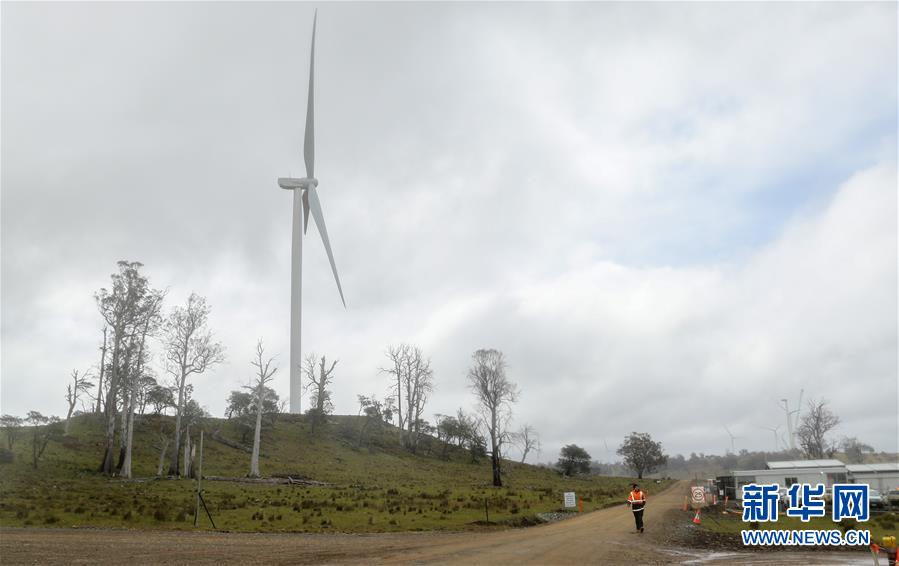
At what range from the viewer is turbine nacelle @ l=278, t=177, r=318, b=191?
172ft

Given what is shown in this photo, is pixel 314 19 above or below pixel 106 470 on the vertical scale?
above

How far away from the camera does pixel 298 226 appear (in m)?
50.6

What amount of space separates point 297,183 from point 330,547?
129 ft

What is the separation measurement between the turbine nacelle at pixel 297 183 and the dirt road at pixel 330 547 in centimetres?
3509

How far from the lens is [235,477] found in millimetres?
43312

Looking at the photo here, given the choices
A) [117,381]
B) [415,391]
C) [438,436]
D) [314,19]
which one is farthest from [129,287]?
[438,436]

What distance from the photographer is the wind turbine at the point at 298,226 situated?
151 ft

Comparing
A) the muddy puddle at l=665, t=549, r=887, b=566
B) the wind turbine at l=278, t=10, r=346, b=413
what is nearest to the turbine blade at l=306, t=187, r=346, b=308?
the wind turbine at l=278, t=10, r=346, b=413

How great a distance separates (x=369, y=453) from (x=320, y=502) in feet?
134

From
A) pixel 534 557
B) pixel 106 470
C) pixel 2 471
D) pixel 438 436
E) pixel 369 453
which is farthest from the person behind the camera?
pixel 438 436

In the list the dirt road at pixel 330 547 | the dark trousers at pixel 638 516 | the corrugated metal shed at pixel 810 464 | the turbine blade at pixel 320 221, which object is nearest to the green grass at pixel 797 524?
the dark trousers at pixel 638 516

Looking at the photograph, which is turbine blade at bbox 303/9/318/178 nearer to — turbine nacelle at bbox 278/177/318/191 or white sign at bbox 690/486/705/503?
turbine nacelle at bbox 278/177/318/191

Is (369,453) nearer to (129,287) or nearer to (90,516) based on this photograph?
(129,287)

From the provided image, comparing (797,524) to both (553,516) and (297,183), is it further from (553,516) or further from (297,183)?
(297,183)
